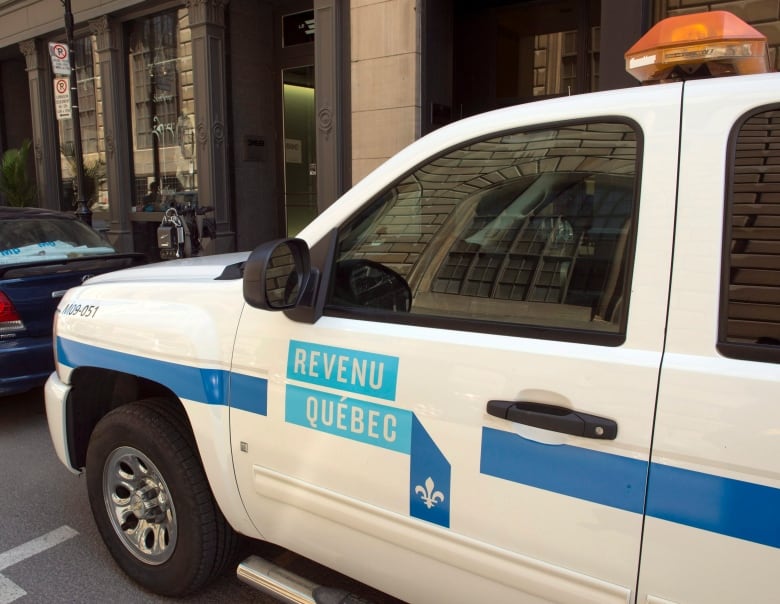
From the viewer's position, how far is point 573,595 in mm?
1692

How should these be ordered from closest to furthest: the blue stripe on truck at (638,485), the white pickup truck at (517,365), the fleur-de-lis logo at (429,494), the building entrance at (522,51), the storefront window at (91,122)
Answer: the blue stripe on truck at (638,485), the white pickup truck at (517,365), the fleur-de-lis logo at (429,494), the building entrance at (522,51), the storefront window at (91,122)

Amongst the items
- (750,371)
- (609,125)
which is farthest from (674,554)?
(609,125)

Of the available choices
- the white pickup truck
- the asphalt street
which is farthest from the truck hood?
the asphalt street

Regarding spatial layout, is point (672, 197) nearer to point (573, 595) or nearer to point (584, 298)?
point (584, 298)

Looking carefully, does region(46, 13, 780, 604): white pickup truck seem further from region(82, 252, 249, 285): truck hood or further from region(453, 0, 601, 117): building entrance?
region(453, 0, 601, 117): building entrance

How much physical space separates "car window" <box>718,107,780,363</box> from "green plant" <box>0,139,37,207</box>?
606 inches

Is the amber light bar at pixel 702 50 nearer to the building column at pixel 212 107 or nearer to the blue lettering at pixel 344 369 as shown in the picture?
the blue lettering at pixel 344 369

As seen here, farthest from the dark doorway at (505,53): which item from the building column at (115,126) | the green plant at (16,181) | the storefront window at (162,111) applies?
the green plant at (16,181)

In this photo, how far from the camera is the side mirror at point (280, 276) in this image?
6.68 feet

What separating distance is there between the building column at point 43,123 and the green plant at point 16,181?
0.56 meters

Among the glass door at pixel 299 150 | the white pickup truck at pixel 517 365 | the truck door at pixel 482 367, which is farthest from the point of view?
the glass door at pixel 299 150

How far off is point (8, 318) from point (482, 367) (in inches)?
170

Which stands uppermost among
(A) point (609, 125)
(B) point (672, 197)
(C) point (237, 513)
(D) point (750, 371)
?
(A) point (609, 125)

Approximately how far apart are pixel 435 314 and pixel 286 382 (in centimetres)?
58
